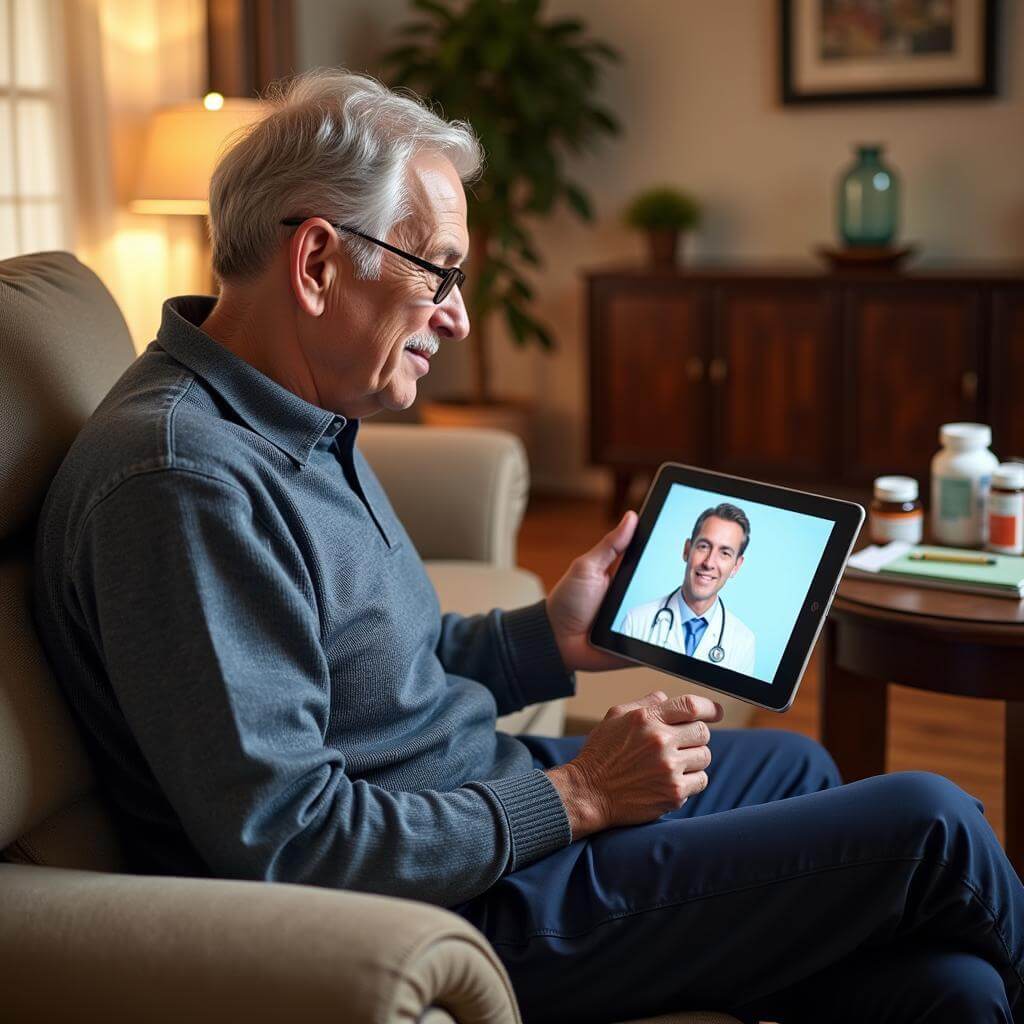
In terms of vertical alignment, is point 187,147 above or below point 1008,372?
above

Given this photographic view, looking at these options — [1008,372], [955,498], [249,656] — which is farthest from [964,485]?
[1008,372]

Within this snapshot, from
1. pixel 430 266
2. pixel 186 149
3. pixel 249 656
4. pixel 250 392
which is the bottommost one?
pixel 249 656

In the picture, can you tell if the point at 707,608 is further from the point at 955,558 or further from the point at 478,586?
the point at 478,586

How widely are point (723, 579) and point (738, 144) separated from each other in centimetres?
323

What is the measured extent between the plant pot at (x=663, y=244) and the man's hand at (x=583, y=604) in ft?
9.35

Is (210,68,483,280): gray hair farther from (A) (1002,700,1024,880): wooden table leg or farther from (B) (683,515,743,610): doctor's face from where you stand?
(A) (1002,700,1024,880): wooden table leg

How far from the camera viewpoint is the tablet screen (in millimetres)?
1286

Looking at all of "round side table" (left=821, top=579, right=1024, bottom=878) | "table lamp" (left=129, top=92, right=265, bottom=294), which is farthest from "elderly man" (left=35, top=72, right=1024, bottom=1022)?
"table lamp" (left=129, top=92, right=265, bottom=294)

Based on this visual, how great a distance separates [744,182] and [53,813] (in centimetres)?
363

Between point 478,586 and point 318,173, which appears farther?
point 478,586

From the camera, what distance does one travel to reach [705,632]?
1321 millimetres

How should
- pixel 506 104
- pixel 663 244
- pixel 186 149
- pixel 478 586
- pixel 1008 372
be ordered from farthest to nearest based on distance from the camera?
pixel 663 244 → pixel 506 104 → pixel 1008 372 → pixel 186 149 → pixel 478 586

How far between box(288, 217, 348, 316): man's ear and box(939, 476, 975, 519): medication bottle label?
954mm

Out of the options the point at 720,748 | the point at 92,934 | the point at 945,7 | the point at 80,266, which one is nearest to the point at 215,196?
the point at 80,266
